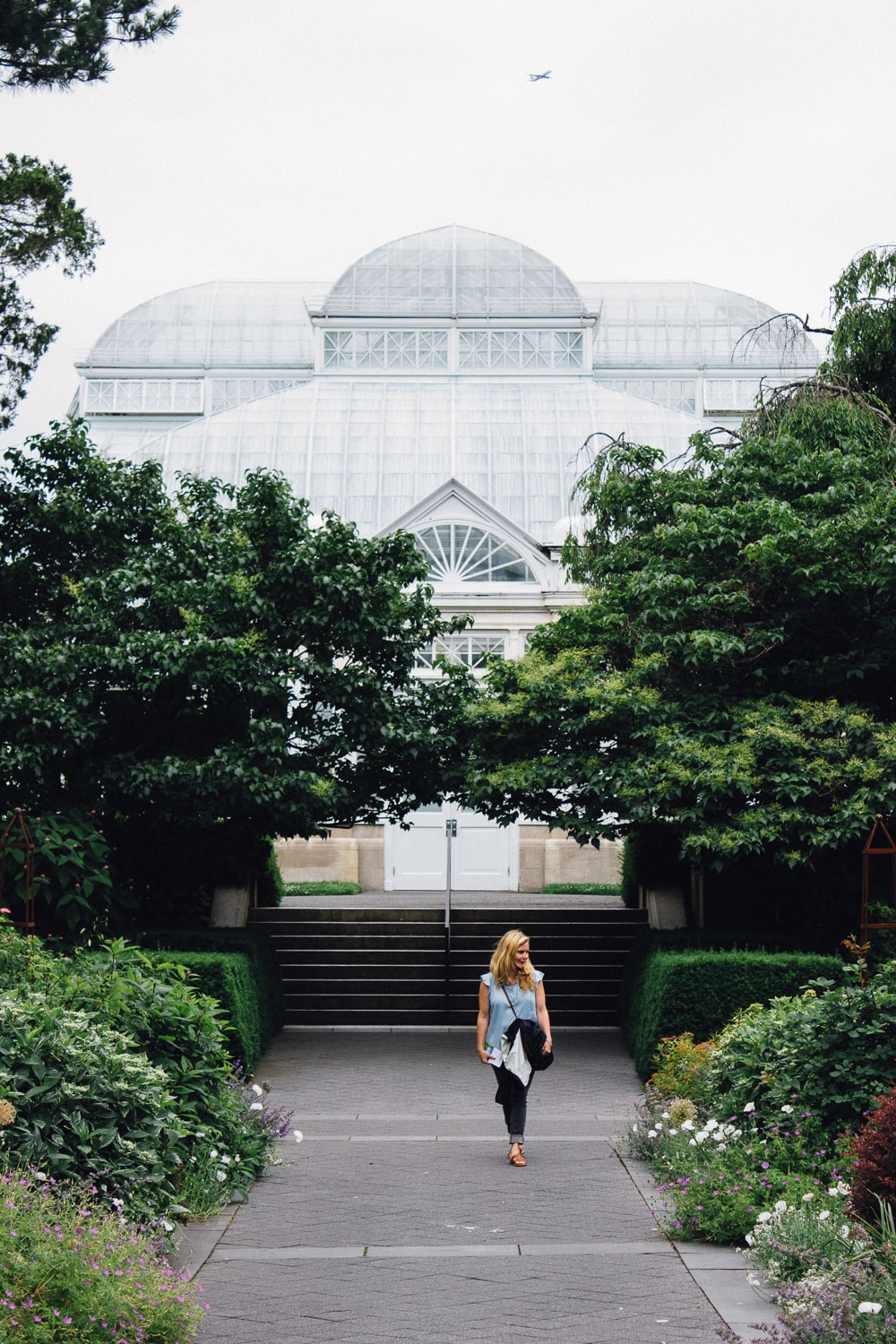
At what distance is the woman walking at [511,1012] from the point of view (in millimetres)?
9594

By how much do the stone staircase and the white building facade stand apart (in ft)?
11.7

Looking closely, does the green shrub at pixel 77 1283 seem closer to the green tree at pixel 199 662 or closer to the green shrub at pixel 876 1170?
the green shrub at pixel 876 1170

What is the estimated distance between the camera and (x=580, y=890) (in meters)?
26.0

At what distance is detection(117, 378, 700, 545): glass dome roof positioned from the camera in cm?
2903

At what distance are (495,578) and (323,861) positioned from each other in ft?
20.7

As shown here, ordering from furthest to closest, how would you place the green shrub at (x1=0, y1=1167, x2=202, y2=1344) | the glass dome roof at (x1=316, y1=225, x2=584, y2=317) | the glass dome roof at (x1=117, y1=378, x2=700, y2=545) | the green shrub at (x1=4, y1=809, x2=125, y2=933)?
the glass dome roof at (x1=316, y1=225, x2=584, y2=317)
the glass dome roof at (x1=117, y1=378, x2=700, y2=545)
the green shrub at (x1=4, y1=809, x2=125, y2=933)
the green shrub at (x1=0, y1=1167, x2=202, y2=1344)

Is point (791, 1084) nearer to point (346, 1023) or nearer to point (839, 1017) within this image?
point (839, 1017)

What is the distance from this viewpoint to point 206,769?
14.0 m

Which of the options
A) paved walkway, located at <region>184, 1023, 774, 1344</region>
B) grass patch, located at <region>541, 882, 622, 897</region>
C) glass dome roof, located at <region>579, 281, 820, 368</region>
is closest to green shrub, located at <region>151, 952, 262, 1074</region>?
paved walkway, located at <region>184, 1023, 774, 1344</region>

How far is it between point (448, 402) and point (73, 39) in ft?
65.5

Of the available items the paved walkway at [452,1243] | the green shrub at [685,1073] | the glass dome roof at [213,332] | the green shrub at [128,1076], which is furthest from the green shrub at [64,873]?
the glass dome roof at [213,332]

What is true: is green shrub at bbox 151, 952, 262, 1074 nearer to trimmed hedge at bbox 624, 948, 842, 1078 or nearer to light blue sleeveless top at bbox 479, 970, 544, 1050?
light blue sleeveless top at bbox 479, 970, 544, 1050

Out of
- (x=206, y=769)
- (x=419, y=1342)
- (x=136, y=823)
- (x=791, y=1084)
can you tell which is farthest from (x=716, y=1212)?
(x=136, y=823)

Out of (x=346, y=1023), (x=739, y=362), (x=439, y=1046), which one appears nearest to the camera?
(x=439, y=1046)
